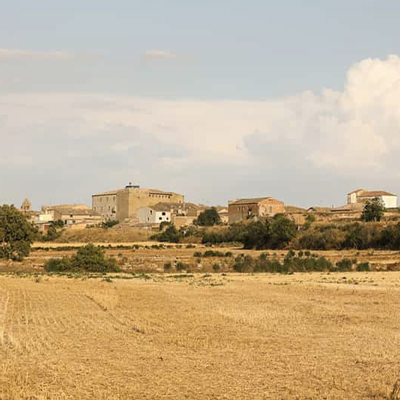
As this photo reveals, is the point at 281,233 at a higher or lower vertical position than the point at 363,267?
higher

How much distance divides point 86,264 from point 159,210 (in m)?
→ 99.7

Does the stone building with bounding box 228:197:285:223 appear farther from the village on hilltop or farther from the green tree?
the green tree

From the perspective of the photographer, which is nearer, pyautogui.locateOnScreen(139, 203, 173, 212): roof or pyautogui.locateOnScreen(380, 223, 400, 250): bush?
pyautogui.locateOnScreen(380, 223, 400, 250): bush

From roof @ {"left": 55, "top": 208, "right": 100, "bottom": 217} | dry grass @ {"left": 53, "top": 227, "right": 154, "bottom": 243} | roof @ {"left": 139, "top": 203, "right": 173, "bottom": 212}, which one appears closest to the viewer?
dry grass @ {"left": 53, "top": 227, "right": 154, "bottom": 243}

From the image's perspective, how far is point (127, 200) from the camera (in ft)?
537

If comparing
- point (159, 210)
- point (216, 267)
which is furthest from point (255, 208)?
point (216, 267)

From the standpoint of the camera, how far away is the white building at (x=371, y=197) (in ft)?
489

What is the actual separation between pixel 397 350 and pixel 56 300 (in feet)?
51.1

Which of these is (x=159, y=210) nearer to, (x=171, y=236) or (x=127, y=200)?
(x=127, y=200)

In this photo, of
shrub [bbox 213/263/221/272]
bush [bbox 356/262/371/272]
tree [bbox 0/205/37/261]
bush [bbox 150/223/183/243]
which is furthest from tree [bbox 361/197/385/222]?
tree [bbox 0/205/37/261]

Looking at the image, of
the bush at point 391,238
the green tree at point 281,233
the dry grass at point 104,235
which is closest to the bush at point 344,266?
the bush at point 391,238

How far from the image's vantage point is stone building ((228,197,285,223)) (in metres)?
138

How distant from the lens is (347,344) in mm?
17875

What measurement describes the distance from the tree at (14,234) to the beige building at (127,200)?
96.9 metres
